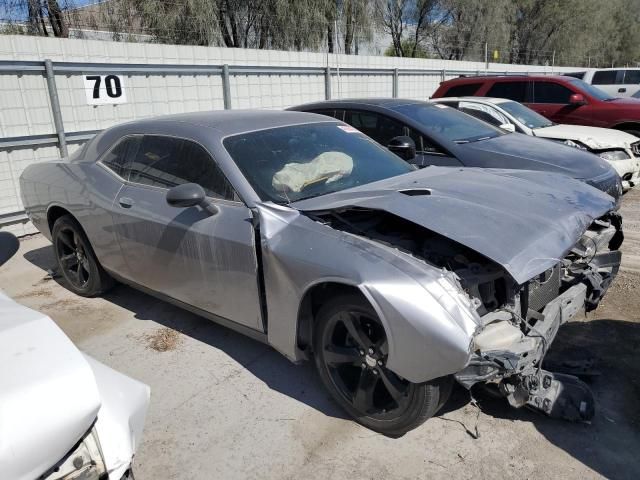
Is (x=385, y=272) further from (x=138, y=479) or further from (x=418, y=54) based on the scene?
(x=418, y=54)

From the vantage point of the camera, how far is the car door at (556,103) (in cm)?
1016

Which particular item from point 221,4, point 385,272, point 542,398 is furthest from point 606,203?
point 221,4

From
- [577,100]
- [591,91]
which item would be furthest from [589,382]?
[591,91]

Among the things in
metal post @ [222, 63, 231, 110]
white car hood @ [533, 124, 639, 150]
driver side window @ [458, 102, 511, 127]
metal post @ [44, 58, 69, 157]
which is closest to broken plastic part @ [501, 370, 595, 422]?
white car hood @ [533, 124, 639, 150]

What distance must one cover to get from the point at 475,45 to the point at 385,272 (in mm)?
29586

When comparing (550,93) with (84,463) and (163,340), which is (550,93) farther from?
(84,463)

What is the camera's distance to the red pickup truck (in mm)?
9930

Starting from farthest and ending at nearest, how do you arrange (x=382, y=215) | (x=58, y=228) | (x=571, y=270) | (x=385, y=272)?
(x=58, y=228)
(x=571, y=270)
(x=382, y=215)
(x=385, y=272)

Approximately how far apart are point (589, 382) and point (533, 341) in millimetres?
893

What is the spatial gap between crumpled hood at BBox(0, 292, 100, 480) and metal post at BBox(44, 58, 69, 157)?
594cm

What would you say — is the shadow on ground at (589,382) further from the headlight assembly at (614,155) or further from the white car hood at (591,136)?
the white car hood at (591,136)

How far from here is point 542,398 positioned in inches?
111

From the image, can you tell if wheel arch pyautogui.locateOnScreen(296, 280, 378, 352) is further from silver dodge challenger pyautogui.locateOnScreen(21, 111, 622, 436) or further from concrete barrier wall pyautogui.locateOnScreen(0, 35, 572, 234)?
concrete barrier wall pyautogui.locateOnScreen(0, 35, 572, 234)

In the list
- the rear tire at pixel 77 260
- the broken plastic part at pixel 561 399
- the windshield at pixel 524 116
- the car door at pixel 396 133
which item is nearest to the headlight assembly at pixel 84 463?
the broken plastic part at pixel 561 399
